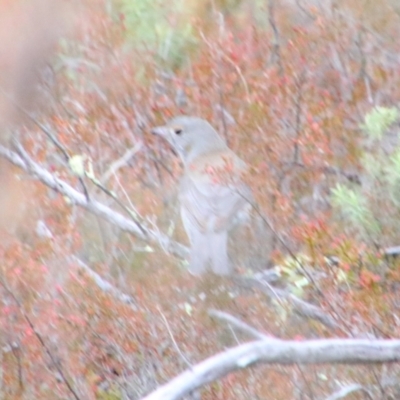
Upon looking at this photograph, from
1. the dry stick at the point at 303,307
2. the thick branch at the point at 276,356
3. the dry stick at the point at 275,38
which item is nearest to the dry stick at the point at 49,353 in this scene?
the dry stick at the point at 303,307

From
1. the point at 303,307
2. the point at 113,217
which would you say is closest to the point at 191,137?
the point at 113,217

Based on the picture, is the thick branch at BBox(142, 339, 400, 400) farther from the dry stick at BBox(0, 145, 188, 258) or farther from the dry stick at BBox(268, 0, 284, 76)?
the dry stick at BBox(268, 0, 284, 76)

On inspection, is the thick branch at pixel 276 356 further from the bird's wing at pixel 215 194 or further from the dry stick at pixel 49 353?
the dry stick at pixel 49 353

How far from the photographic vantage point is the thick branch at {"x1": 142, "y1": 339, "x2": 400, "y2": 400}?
3.54 metres

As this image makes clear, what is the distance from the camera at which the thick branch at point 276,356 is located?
11.6ft

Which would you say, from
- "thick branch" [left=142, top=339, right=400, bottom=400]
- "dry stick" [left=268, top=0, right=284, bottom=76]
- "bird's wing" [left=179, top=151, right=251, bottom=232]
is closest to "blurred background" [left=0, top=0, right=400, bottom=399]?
"dry stick" [left=268, top=0, right=284, bottom=76]

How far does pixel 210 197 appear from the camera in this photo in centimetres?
685

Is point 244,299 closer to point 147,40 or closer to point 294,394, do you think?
point 294,394

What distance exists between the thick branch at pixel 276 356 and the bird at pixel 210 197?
1940 millimetres

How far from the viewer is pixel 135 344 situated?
6465 mm

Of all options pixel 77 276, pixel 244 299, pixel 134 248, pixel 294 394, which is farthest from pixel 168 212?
pixel 294 394

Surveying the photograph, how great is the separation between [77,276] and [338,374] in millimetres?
1943

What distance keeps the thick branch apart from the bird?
76.4 inches

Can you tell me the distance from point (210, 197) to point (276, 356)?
9.87 feet
